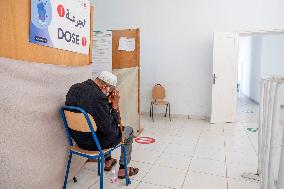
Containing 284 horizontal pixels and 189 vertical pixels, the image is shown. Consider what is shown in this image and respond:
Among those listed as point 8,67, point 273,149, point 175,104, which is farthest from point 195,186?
point 175,104

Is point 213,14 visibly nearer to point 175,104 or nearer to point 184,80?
point 184,80

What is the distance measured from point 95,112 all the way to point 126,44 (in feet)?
8.11

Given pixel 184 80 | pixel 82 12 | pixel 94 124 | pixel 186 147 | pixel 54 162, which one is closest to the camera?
pixel 94 124

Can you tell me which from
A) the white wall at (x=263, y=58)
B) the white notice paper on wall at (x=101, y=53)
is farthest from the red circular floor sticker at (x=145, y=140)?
the white wall at (x=263, y=58)

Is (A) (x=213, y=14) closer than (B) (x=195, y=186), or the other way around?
(B) (x=195, y=186)

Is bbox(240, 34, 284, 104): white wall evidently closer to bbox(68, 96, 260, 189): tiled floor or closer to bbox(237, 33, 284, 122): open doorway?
bbox(237, 33, 284, 122): open doorway

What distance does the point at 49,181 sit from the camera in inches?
76.9

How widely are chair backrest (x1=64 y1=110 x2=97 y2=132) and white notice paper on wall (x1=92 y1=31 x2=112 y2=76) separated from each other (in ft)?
7.33

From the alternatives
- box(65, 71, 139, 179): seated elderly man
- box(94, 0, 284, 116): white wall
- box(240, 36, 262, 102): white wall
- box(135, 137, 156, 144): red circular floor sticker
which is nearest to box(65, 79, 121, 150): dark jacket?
box(65, 71, 139, 179): seated elderly man

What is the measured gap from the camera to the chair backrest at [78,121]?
1852 mm

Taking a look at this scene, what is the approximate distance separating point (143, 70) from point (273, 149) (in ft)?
15.5

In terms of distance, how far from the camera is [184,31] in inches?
219

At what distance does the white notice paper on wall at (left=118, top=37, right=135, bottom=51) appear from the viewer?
4083 millimetres

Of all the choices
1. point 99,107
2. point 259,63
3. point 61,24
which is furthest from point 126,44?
point 259,63
